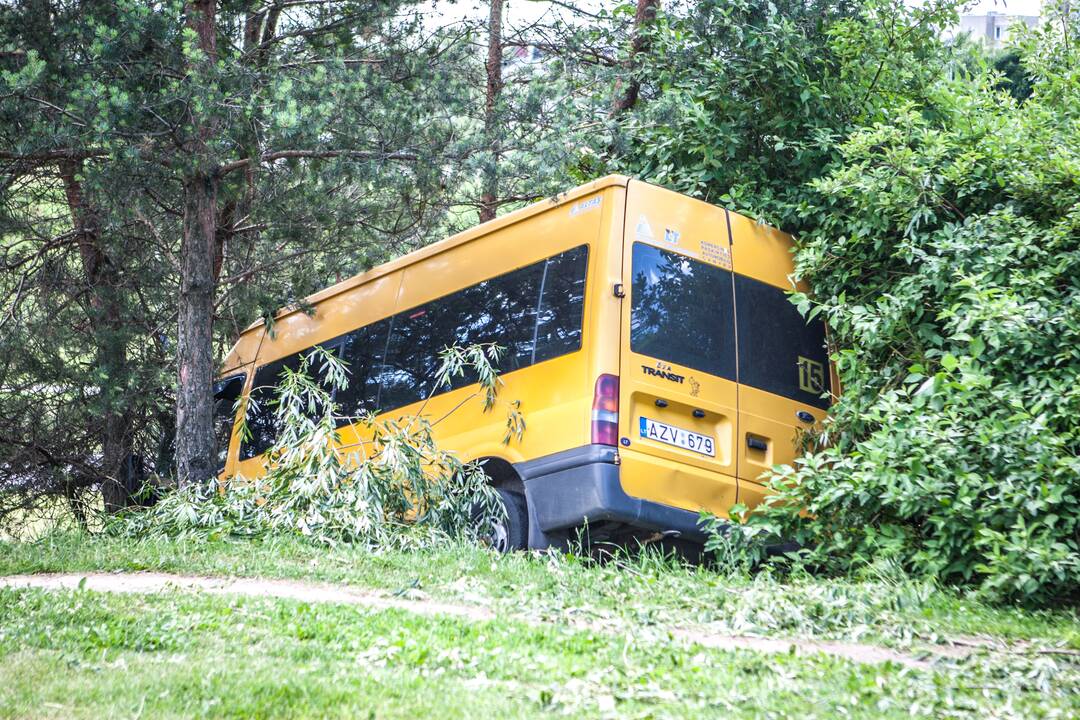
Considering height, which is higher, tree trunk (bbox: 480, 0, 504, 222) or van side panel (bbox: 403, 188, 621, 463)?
tree trunk (bbox: 480, 0, 504, 222)

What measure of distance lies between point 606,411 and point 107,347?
7.50 metres

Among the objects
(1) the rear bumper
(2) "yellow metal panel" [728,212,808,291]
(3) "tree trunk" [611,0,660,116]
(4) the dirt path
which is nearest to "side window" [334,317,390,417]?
(1) the rear bumper

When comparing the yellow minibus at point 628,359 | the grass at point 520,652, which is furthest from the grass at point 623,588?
the yellow minibus at point 628,359

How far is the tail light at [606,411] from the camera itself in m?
7.08

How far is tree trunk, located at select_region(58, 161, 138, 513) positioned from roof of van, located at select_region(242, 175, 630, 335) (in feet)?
7.48

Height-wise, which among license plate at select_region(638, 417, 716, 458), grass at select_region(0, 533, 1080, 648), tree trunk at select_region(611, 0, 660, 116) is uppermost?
tree trunk at select_region(611, 0, 660, 116)

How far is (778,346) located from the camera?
26.3ft

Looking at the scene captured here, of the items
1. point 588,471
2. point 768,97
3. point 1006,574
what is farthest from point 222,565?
point 768,97

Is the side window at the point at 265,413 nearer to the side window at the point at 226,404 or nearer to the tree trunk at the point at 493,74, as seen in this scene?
the side window at the point at 226,404

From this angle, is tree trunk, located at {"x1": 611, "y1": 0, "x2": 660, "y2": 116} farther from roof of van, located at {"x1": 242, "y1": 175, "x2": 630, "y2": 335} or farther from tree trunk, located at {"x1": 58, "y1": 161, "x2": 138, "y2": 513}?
tree trunk, located at {"x1": 58, "y1": 161, "x2": 138, "y2": 513}

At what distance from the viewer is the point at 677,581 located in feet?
21.5

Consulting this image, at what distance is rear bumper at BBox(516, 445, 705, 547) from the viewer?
277 inches

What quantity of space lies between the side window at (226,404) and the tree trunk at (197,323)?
0.78 metres

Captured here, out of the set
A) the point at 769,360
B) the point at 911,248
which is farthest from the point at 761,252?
the point at 911,248
